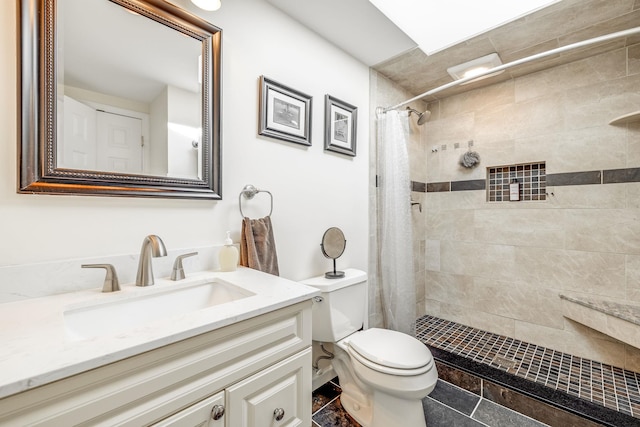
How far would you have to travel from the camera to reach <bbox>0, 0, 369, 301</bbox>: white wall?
88 centimetres

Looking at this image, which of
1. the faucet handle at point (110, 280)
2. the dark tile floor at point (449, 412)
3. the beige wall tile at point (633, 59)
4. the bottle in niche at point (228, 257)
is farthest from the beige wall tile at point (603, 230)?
the faucet handle at point (110, 280)

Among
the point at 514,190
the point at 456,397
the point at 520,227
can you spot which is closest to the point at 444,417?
the point at 456,397

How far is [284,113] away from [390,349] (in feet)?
4.58

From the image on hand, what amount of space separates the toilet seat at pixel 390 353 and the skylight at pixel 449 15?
6.09 feet

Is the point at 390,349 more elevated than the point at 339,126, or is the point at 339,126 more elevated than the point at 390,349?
the point at 339,126

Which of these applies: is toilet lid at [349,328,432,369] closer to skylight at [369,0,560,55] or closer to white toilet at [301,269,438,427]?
white toilet at [301,269,438,427]

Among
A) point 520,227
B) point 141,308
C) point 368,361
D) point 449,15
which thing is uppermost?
point 449,15

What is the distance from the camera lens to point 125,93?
1.08 m

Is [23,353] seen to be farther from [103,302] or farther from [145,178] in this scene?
[145,178]

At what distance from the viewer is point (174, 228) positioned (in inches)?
46.8

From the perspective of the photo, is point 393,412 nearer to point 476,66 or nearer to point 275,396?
point 275,396

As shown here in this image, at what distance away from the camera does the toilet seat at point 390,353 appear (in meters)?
1.27

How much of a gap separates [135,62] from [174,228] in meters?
0.69

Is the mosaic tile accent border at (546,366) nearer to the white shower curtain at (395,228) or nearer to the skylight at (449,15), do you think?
the white shower curtain at (395,228)
